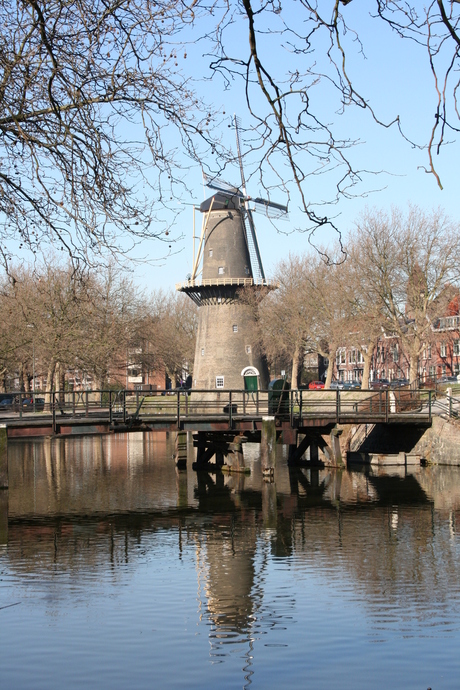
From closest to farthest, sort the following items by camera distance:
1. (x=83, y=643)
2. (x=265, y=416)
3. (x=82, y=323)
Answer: (x=83, y=643) → (x=265, y=416) → (x=82, y=323)

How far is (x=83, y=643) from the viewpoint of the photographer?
10766 mm

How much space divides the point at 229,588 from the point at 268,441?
14.3 meters

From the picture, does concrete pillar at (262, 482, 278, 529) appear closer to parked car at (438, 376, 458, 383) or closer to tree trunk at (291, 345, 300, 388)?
tree trunk at (291, 345, 300, 388)

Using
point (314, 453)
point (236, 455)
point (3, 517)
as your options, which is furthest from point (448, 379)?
point (3, 517)

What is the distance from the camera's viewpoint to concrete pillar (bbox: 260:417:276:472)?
2780 centimetres

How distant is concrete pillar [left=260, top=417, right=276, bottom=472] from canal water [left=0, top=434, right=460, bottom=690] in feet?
7.09

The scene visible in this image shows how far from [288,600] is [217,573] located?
85.6 inches

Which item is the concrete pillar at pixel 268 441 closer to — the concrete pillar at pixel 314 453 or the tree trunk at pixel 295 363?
the concrete pillar at pixel 314 453

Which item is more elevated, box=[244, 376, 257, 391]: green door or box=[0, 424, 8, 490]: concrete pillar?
box=[244, 376, 257, 391]: green door

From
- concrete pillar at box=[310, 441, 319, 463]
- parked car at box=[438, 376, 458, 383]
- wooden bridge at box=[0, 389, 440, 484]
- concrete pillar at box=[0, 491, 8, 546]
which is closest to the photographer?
concrete pillar at box=[0, 491, 8, 546]

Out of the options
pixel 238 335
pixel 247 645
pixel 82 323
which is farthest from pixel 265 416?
pixel 238 335

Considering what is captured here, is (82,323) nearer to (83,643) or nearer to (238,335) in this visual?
(238,335)

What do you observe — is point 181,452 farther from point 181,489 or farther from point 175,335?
point 175,335

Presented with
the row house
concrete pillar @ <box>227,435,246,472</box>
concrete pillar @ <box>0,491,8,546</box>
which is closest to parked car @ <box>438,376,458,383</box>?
the row house
